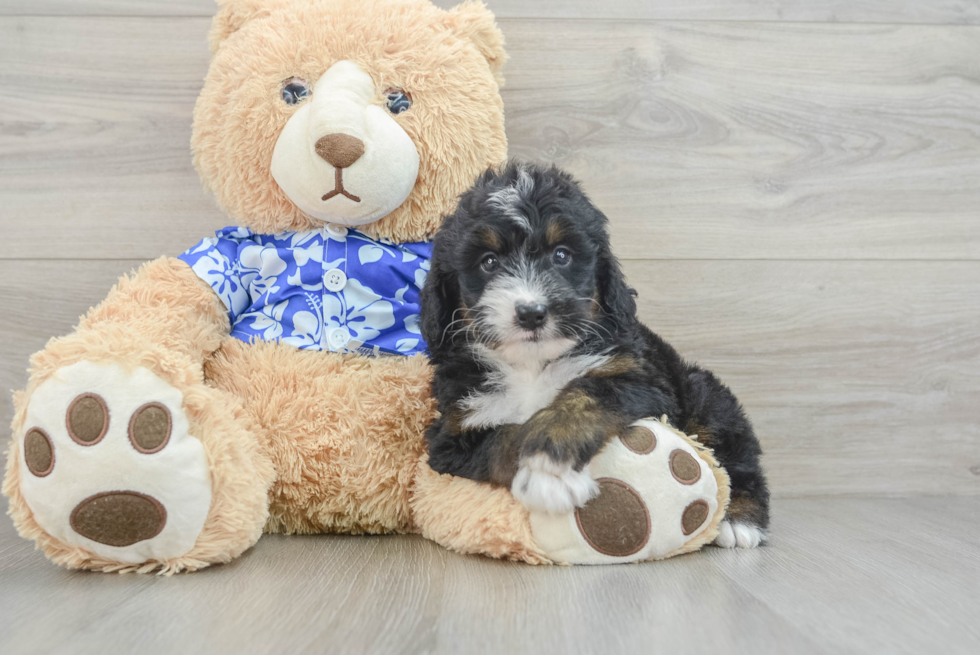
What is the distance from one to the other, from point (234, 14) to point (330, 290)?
84 centimetres

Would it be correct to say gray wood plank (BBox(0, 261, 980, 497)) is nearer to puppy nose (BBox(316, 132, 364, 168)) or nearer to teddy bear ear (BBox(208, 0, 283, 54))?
puppy nose (BBox(316, 132, 364, 168))

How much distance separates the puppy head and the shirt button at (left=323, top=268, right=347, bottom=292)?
1.00ft

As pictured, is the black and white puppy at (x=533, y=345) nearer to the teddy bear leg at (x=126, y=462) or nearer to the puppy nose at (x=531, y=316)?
the puppy nose at (x=531, y=316)

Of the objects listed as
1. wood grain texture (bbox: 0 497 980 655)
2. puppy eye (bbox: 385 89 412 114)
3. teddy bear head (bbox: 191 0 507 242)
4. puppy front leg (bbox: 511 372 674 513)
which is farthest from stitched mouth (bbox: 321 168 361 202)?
wood grain texture (bbox: 0 497 980 655)

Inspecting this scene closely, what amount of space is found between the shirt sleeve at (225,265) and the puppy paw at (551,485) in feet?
3.20

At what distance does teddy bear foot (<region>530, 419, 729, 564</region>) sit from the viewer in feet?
5.38

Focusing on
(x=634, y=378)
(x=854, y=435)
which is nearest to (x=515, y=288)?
(x=634, y=378)

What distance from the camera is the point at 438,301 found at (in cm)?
183

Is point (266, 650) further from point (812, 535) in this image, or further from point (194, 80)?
point (194, 80)

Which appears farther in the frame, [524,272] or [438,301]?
[438,301]

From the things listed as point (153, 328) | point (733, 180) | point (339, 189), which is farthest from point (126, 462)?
point (733, 180)

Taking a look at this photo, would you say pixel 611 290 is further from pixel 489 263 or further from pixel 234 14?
pixel 234 14

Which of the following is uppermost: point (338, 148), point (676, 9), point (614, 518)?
point (676, 9)

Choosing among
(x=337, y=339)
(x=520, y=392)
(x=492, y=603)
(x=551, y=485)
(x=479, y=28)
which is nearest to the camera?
(x=492, y=603)
